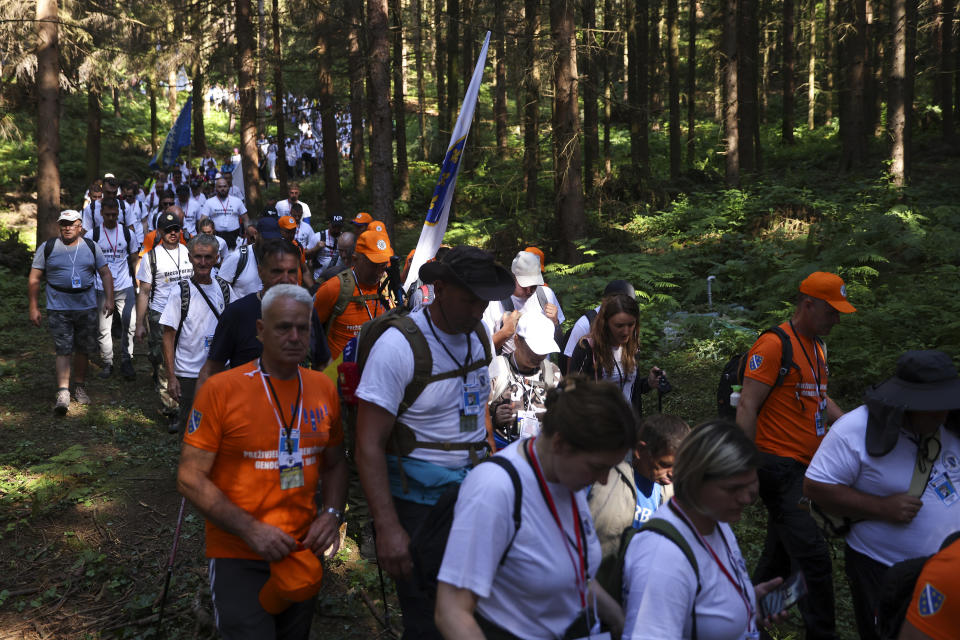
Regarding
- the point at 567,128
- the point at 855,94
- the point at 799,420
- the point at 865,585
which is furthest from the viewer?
the point at 855,94

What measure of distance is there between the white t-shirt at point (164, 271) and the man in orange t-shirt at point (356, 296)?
4.09 m

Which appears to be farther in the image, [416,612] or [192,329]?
[192,329]

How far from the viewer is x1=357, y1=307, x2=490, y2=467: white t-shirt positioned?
12.0ft

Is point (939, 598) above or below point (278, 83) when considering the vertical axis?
below

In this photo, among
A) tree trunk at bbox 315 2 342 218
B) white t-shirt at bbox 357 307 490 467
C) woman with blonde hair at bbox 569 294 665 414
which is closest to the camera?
white t-shirt at bbox 357 307 490 467

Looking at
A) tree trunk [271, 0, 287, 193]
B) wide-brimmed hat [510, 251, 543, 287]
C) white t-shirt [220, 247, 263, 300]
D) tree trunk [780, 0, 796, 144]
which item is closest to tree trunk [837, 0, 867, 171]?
tree trunk [780, 0, 796, 144]

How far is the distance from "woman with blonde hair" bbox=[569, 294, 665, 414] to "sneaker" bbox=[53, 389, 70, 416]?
23.4 ft

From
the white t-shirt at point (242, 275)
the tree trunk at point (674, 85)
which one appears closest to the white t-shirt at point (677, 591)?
the white t-shirt at point (242, 275)

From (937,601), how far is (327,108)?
64.1 feet

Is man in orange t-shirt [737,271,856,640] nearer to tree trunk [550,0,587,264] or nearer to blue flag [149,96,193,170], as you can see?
tree trunk [550,0,587,264]

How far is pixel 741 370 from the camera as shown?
5.52m

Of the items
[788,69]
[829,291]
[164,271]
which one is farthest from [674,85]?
[829,291]

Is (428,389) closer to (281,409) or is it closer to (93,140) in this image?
(281,409)

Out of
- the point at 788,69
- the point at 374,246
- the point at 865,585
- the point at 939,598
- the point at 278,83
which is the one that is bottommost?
the point at 865,585
